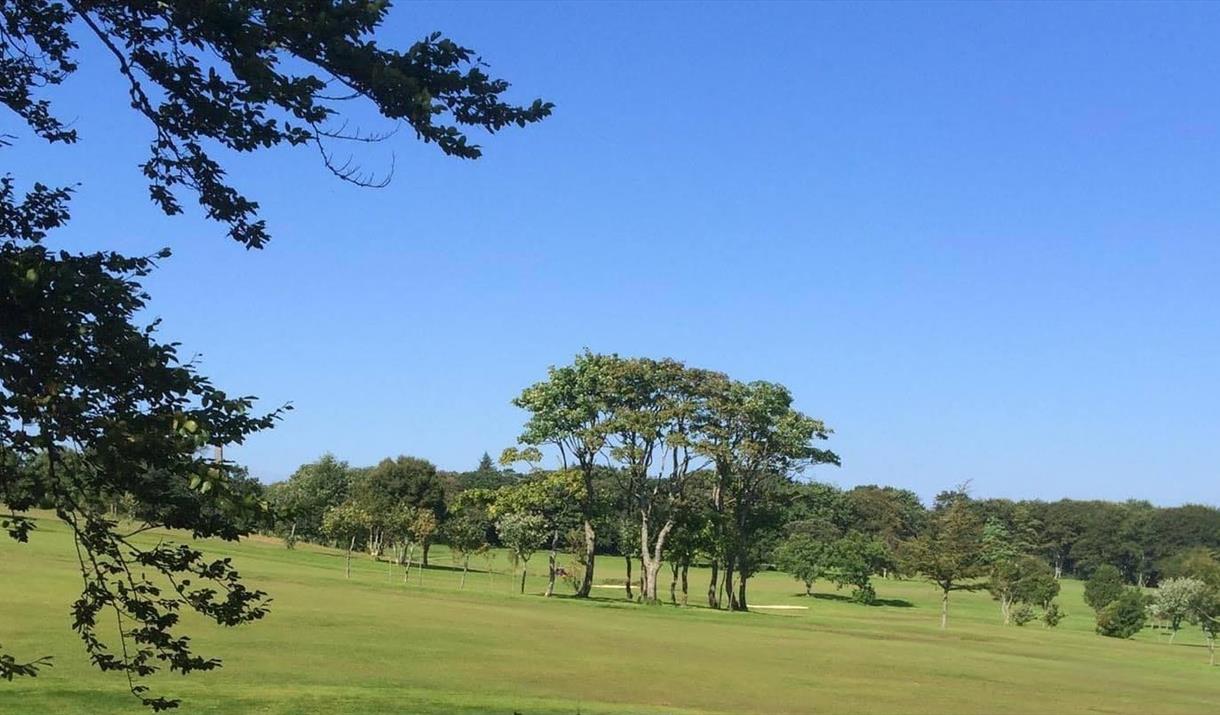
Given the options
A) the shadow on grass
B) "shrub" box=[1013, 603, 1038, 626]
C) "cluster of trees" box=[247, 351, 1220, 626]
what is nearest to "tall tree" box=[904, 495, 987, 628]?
"cluster of trees" box=[247, 351, 1220, 626]

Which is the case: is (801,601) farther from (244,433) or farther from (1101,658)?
(244,433)

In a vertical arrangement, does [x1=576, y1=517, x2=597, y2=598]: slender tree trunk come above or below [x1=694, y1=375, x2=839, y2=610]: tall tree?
below

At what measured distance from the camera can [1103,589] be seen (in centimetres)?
8150

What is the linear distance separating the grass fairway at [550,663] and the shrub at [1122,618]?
15.9 metres

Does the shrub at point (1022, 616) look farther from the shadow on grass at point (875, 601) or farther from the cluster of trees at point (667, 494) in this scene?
the shadow on grass at point (875, 601)

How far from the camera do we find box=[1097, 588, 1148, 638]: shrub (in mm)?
67188

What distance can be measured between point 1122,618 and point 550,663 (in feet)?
184

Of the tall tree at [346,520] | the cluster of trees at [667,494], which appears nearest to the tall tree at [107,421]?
the cluster of trees at [667,494]

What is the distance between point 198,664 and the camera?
604 centimetres

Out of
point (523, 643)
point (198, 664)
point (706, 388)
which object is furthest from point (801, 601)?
point (198, 664)

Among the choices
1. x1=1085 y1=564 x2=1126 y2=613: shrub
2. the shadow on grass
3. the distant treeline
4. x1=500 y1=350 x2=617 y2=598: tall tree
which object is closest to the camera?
x1=500 y1=350 x2=617 y2=598: tall tree

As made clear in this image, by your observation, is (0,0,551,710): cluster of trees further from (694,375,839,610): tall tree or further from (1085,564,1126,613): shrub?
(1085,564,1126,613): shrub

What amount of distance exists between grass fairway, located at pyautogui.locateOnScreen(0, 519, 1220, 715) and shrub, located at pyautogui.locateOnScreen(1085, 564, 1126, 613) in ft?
95.7

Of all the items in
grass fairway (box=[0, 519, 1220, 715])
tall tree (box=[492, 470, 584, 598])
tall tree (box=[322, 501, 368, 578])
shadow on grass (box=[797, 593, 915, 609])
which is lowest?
grass fairway (box=[0, 519, 1220, 715])
